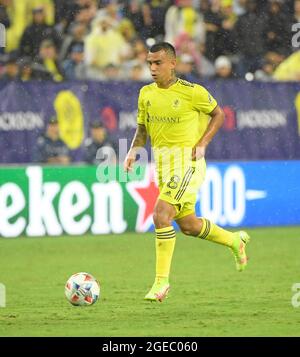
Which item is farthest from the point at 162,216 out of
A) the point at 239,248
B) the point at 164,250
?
the point at 239,248

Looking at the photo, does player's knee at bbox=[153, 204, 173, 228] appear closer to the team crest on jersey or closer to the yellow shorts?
the yellow shorts

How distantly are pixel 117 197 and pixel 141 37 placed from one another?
317 centimetres

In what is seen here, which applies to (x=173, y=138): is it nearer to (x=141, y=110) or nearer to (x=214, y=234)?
(x=141, y=110)

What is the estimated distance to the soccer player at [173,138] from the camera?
9.16m

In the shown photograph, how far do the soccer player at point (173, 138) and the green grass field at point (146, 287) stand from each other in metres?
0.70

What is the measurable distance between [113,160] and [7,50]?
2.41 m

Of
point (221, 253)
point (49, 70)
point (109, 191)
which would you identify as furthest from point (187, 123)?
point (49, 70)

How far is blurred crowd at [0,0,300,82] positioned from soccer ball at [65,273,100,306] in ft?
24.5

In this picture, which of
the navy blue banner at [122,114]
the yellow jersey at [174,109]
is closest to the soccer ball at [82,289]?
the yellow jersey at [174,109]

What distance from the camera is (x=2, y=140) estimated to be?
1445 centimetres

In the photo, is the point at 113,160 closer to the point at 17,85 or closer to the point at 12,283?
the point at 17,85

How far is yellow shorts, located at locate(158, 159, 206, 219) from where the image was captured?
9227 mm

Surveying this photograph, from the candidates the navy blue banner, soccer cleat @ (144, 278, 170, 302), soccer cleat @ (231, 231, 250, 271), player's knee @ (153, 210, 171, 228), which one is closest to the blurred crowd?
the navy blue banner

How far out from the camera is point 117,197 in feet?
48.2
